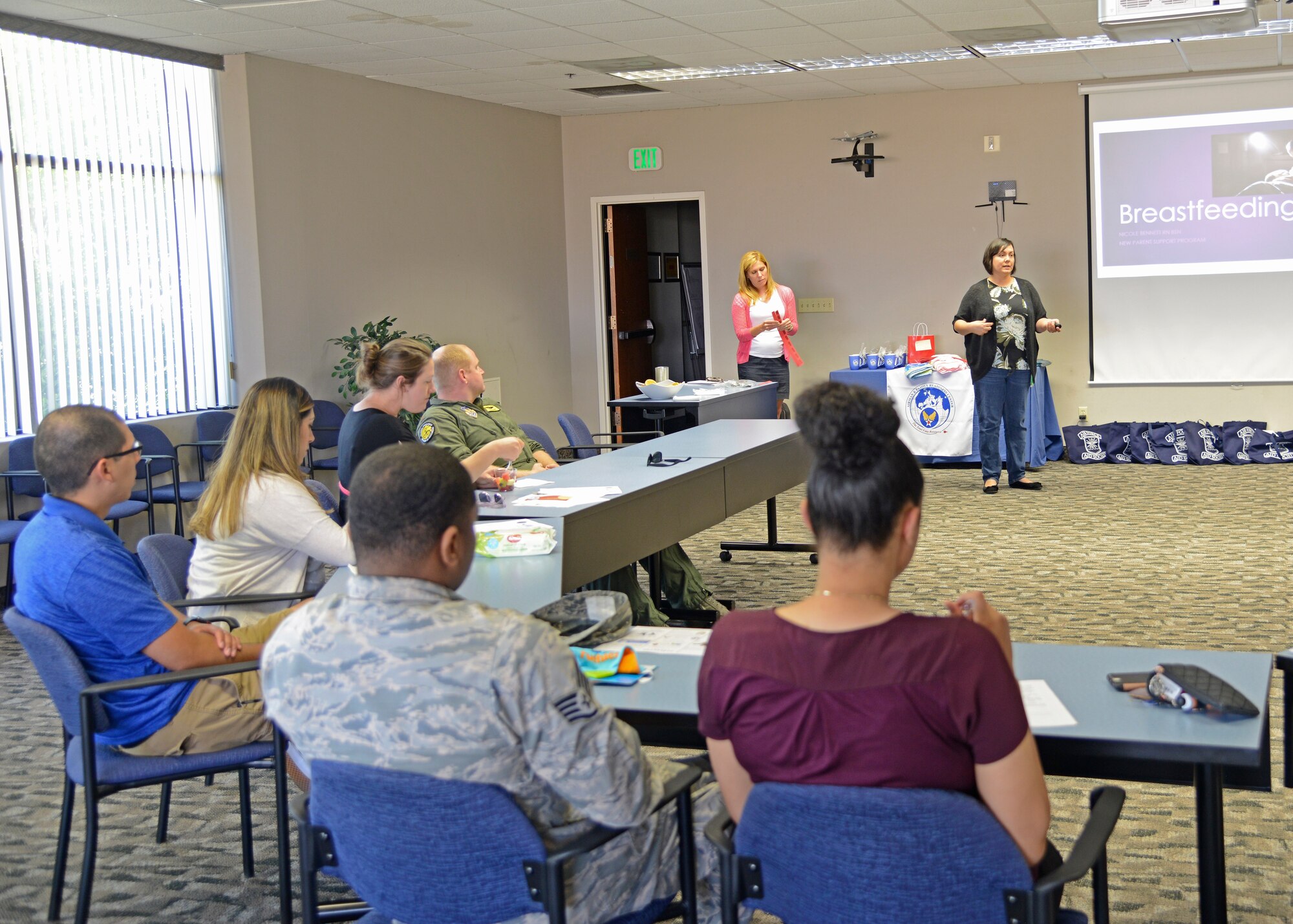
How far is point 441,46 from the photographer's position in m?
7.46

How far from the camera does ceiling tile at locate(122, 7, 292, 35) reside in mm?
6258

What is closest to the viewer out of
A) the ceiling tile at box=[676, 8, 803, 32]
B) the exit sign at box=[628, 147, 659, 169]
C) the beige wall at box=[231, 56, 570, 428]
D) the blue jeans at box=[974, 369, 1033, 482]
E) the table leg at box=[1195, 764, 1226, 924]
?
the table leg at box=[1195, 764, 1226, 924]

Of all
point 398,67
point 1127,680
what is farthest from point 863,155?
point 1127,680

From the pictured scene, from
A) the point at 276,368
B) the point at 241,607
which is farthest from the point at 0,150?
the point at 241,607

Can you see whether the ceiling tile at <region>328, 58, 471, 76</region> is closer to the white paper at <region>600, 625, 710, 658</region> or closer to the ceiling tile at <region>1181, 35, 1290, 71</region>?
the ceiling tile at <region>1181, 35, 1290, 71</region>

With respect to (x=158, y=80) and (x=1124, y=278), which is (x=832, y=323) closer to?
(x=1124, y=278)

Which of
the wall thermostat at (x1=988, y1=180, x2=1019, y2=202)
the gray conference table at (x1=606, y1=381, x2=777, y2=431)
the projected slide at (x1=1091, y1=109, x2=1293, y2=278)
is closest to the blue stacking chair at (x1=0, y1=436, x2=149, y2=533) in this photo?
the gray conference table at (x1=606, y1=381, x2=777, y2=431)

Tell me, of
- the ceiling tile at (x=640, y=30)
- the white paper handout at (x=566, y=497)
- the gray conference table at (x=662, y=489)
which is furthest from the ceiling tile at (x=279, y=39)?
the white paper handout at (x=566, y=497)

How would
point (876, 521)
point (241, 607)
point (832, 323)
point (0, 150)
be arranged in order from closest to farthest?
point (876, 521)
point (241, 607)
point (0, 150)
point (832, 323)

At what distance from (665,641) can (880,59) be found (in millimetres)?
6824

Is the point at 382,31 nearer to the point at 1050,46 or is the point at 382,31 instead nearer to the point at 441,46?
the point at 441,46

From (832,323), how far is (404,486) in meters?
9.05

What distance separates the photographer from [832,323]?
1056cm

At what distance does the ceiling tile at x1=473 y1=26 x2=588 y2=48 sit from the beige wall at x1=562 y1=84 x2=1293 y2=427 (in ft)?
10.9
